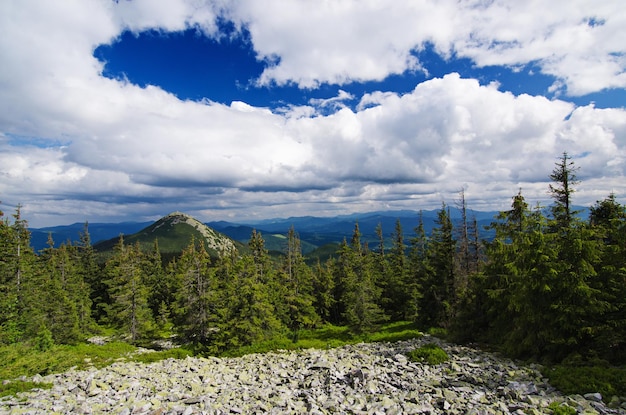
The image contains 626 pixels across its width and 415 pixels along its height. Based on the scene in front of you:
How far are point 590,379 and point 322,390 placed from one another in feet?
38.4

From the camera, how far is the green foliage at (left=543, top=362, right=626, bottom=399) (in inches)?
500

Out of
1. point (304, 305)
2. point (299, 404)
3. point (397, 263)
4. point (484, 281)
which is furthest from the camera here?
point (397, 263)

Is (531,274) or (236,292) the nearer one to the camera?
(531,274)

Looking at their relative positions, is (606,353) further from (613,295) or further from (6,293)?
(6,293)

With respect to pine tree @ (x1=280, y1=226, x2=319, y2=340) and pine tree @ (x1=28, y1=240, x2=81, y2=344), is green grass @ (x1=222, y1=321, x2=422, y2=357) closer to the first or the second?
pine tree @ (x1=280, y1=226, x2=319, y2=340)

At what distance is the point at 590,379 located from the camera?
44.0 feet

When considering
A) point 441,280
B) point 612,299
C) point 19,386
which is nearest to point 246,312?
point 19,386

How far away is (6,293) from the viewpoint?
34.3 m

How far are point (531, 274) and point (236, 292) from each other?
2495cm

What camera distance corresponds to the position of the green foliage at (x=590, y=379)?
1270 cm

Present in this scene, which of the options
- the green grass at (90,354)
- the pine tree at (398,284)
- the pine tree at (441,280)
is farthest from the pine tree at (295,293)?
the pine tree at (441,280)

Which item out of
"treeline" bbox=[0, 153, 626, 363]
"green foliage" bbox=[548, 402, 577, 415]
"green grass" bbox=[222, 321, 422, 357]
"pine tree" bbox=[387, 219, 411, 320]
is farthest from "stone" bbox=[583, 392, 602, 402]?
"pine tree" bbox=[387, 219, 411, 320]

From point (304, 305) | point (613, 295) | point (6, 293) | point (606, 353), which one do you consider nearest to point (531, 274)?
point (613, 295)

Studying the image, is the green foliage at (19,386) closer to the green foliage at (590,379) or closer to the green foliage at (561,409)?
the green foliage at (561,409)
